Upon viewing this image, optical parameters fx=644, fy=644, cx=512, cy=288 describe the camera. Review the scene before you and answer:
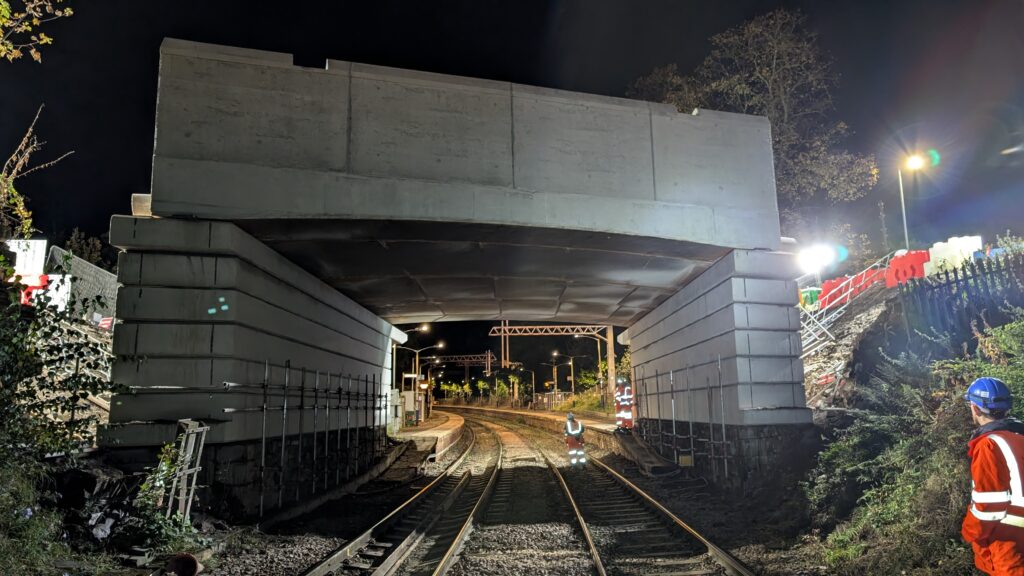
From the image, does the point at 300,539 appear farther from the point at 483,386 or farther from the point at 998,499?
the point at 483,386

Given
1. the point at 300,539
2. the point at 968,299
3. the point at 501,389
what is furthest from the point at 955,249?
the point at 501,389

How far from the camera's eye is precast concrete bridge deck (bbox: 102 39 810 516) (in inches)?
388

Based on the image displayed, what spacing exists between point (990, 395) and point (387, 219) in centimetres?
849

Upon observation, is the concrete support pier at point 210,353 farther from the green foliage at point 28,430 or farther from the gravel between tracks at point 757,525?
the gravel between tracks at point 757,525

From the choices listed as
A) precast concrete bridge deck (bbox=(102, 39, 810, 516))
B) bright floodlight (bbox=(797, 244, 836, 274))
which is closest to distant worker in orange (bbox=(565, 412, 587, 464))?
precast concrete bridge deck (bbox=(102, 39, 810, 516))

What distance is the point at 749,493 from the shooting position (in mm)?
11547

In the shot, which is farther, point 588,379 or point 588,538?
point 588,379

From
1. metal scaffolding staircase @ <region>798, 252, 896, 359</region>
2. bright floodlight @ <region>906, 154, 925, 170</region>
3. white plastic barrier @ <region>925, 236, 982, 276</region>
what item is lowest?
metal scaffolding staircase @ <region>798, 252, 896, 359</region>

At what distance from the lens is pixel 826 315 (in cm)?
2464

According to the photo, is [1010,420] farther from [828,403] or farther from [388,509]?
[828,403]

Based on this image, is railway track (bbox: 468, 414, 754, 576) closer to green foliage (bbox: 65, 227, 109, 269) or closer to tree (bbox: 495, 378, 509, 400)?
green foliage (bbox: 65, 227, 109, 269)

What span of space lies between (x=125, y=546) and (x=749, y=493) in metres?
9.66

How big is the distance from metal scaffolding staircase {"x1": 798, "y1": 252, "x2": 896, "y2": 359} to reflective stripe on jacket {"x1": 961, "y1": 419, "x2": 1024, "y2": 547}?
1618 centimetres

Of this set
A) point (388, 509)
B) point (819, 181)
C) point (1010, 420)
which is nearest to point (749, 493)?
point (388, 509)
